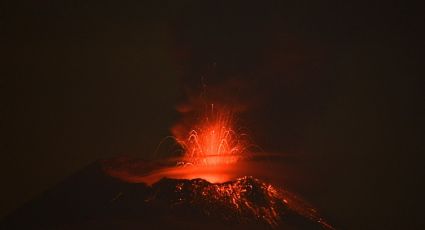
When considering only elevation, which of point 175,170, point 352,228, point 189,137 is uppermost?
point 189,137

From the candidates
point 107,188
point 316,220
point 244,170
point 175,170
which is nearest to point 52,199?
point 107,188

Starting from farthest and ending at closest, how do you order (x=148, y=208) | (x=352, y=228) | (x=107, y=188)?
(x=352, y=228), (x=107, y=188), (x=148, y=208)

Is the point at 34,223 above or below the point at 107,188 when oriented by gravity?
below

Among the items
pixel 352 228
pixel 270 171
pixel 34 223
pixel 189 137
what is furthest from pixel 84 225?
pixel 352 228

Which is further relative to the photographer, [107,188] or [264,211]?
[107,188]

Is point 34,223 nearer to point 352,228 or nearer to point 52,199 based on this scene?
point 52,199

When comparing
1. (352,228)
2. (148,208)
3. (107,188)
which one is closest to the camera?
(148,208)
